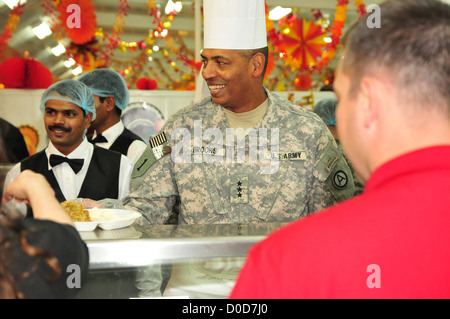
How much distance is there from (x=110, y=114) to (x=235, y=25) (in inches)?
68.7

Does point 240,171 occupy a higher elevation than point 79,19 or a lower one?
lower

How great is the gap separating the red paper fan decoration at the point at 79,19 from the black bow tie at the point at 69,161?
2478mm

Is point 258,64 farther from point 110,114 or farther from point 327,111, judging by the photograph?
point 110,114

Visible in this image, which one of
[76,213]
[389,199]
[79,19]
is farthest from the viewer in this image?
[79,19]

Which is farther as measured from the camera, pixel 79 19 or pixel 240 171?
pixel 79 19

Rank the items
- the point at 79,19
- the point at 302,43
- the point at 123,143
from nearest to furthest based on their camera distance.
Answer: the point at 123,143, the point at 79,19, the point at 302,43

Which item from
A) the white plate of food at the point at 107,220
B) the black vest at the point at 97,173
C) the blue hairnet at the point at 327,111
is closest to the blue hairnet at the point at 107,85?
the black vest at the point at 97,173

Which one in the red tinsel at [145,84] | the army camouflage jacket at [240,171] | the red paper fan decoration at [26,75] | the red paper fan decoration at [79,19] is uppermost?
the red paper fan decoration at [79,19]

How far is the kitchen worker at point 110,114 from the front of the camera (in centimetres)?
374

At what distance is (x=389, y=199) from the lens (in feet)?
2.39

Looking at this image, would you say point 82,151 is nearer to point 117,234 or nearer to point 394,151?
point 117,234

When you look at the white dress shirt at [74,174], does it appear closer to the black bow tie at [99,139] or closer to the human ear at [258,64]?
the black bow tie at [99,139]

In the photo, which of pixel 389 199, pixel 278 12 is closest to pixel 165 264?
pixel 389 199
